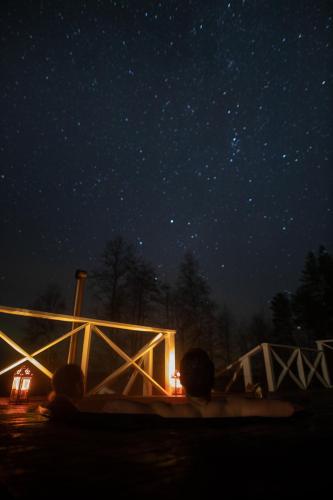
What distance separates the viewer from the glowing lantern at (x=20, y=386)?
3.84 metres

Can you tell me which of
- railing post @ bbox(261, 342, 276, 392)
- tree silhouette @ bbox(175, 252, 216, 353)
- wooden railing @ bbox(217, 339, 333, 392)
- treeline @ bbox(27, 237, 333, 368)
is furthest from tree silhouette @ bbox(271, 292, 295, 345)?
railing post @ bbox(261, 342, 276, 392)

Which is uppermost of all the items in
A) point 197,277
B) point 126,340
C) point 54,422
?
point 197,277

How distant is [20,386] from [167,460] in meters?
3.94

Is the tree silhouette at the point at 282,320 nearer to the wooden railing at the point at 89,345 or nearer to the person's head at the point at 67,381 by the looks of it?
the wooden railing at the point at 89,345

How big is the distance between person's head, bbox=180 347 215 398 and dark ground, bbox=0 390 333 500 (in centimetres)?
22

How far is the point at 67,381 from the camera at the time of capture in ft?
6.86

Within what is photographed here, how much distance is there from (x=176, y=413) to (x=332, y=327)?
29.6 m

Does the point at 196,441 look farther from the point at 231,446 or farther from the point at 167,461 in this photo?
the point at 167,461

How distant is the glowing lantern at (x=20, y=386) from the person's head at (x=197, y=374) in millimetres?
3242

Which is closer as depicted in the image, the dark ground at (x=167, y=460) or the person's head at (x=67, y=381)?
the dark ground at (x=167, y=460)

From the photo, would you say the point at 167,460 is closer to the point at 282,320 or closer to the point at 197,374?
the point at 197,374

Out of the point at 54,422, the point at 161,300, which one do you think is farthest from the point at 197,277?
the point at 54,422

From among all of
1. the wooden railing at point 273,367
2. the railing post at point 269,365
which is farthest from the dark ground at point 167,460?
the railing post at point 269,365

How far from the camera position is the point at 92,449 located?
1028 millimetres
